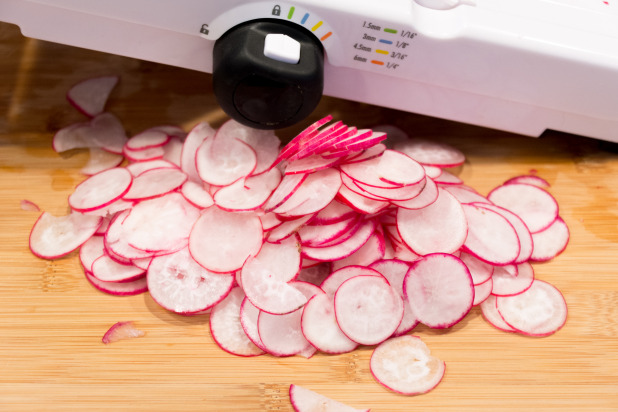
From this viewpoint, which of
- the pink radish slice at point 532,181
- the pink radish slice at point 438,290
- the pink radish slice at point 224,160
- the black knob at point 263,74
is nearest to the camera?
the black knob at point 263,74

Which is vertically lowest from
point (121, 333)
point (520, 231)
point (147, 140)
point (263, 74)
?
point (121, 333)

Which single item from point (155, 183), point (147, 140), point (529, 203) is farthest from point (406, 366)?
point (147, 140)

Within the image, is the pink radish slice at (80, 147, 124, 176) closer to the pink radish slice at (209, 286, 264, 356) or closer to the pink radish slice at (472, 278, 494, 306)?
the pink radish slice at (209, 286, 264, 356)

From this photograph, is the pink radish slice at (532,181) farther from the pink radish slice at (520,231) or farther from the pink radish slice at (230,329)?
the pink radish slice at (230,329)

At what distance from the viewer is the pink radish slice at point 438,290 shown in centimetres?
97

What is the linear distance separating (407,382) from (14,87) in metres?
1.02

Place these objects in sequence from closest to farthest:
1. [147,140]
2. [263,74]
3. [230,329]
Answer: [263,74] < [230,329] < [147,140]

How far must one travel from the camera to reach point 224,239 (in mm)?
1006

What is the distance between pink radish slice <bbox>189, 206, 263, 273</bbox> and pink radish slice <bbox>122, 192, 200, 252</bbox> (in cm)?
3

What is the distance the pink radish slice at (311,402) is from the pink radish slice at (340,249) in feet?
0.72

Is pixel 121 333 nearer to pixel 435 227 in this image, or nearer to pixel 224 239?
pixel 224 239

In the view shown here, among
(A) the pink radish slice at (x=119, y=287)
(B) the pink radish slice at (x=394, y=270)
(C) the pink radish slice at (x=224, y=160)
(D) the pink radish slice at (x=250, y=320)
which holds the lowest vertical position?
(A) the pink radish slice at (x=119, y=287)

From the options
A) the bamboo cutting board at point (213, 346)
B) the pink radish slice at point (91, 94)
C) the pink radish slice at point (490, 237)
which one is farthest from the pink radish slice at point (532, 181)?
the pink radish slice at point (91, 94)

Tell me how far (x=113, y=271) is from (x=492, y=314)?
0.66m
